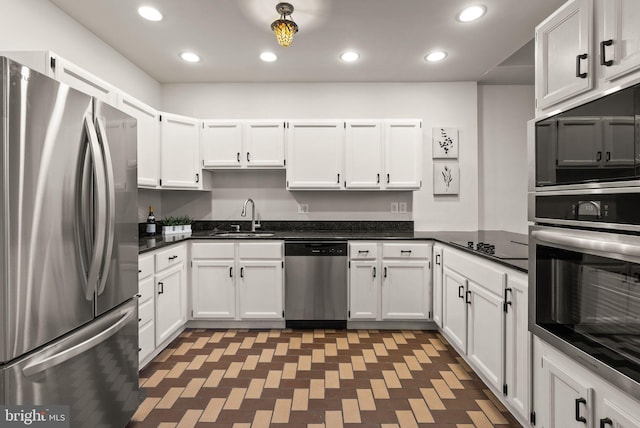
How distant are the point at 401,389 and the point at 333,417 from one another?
0.56 m

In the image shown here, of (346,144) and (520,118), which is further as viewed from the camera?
(520,118)

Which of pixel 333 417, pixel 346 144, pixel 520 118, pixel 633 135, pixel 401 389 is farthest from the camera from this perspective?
pixel 520 118

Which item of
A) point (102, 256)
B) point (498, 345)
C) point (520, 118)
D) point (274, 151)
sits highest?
point (520, 118)

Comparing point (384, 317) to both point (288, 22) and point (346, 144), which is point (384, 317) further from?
point (288, 22)

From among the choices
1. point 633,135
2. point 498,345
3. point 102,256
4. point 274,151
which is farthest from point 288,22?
point 498,345

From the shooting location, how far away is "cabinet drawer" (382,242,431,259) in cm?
344

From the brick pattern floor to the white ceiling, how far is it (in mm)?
2651

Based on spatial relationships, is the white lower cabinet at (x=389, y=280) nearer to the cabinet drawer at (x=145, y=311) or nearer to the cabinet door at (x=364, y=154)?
the cabinet door at (x=364, y=154)

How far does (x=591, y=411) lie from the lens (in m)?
1.28

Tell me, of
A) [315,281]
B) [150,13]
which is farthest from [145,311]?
[150,13]

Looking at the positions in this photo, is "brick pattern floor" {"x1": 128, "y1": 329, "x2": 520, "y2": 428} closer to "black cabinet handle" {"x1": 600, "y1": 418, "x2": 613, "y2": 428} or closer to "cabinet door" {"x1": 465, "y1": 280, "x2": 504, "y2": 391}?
"cabinet door" {"x1": 465, "y1": 280, "x2": 504, "y2": 391}

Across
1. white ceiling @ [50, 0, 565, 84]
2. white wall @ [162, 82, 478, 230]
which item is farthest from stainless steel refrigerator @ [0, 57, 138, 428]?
white wall @ [162, 82, 478, 230]

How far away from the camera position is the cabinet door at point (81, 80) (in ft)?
6.89

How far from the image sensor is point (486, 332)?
2223mm
